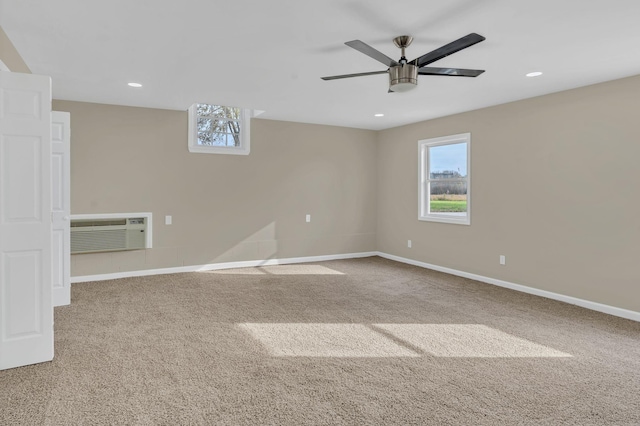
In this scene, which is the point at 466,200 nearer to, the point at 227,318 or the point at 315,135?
the point at 315,135

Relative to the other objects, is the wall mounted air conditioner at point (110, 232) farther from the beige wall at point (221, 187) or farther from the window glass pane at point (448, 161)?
the window glass pane at point (448, 161)

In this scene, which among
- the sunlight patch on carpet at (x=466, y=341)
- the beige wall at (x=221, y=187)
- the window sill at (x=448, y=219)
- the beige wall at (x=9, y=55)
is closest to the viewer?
the beige wall at (x=9, y=55)

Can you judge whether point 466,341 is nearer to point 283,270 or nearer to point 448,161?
point 283,270

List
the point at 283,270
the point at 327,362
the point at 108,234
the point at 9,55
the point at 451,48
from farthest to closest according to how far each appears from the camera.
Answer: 1. the point at 283,270
2. the point at 108,234
3. the point at 9,55
4. the point at 327,362
5. the point at 451,48

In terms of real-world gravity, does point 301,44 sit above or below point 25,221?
above

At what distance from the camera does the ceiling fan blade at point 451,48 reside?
2.47 metres

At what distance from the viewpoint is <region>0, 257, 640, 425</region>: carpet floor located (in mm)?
2236

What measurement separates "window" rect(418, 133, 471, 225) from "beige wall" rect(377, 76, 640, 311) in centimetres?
13

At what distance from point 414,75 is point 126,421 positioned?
2.95 m

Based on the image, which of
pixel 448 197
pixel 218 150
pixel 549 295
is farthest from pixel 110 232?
pixel 549 295

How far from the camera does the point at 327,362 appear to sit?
2900 millimetres

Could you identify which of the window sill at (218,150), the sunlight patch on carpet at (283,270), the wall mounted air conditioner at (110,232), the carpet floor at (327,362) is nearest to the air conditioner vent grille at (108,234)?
the wall mounted air conditioner at (110,232)

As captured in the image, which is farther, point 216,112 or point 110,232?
point 216,112

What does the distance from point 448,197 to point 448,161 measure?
56 centimetres
